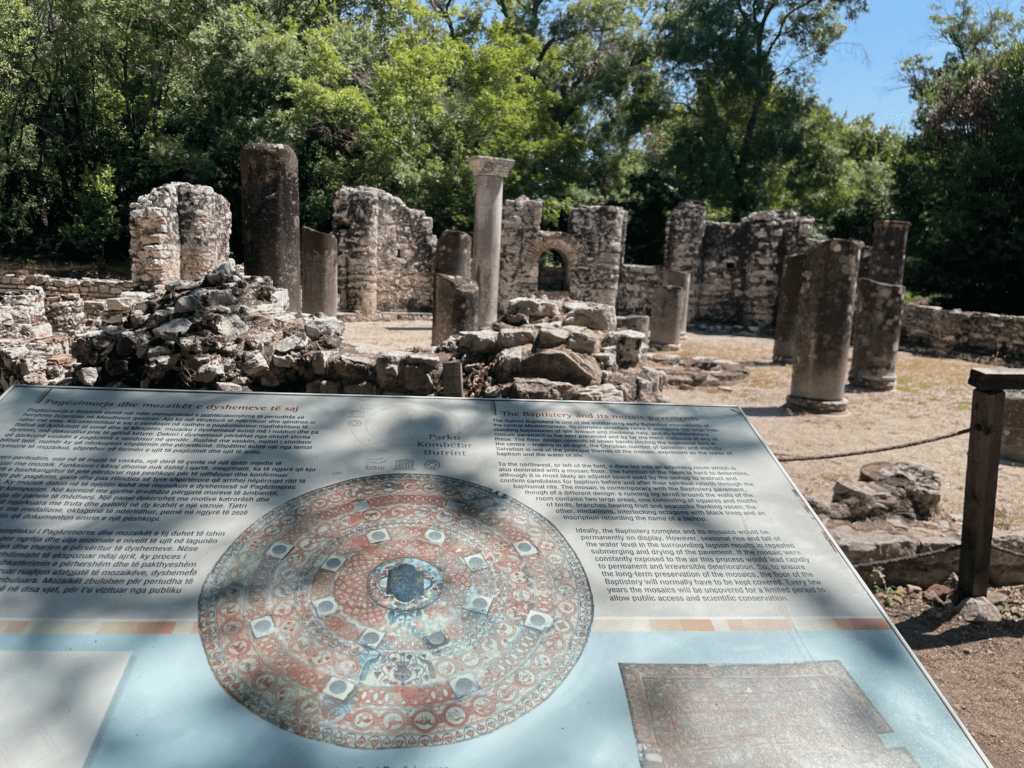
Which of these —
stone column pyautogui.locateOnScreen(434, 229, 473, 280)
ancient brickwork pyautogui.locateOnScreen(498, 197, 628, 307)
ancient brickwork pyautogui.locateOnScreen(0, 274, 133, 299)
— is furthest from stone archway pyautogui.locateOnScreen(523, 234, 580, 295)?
ancient brickwork pyautogui.locateOnScreen(0, 274, 133, 299)

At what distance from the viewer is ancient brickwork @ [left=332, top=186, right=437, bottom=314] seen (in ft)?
53.4

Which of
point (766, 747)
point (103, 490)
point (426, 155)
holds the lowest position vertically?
point (766, 747)

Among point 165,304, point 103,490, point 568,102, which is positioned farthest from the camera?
point 568,102

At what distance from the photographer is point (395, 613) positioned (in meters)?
1.89

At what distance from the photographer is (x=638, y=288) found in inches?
784

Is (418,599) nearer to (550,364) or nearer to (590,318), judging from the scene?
(550,364)

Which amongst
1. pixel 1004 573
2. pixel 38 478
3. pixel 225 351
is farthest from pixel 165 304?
pixel 1004 573

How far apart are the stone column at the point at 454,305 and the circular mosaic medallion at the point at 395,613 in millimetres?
7503

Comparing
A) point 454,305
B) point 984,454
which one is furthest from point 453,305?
point 984,454

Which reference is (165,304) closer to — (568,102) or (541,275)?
(541,275)

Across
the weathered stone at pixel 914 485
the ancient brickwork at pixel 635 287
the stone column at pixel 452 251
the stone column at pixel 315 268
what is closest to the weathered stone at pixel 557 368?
the weathered stone at pixel 914 485

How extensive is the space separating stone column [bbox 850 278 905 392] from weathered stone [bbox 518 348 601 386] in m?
6.75

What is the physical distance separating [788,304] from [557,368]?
26.8 ft

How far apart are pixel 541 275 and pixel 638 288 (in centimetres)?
298
